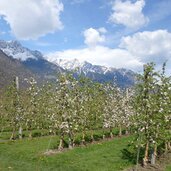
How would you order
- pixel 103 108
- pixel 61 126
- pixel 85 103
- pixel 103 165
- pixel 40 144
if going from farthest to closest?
pixel 103 108 < pixel 85 103 < pixel 40 144 < pixel 61 126 < pixel 103 165

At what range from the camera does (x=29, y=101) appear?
2697 inches

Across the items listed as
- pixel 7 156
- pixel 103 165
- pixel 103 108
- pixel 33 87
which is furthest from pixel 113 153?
pixel 33 87

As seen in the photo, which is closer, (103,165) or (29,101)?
(103,165)

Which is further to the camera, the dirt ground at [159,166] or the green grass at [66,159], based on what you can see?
the dirt ground at [159,166]

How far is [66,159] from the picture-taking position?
42.3m

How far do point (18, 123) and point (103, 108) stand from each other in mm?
16187

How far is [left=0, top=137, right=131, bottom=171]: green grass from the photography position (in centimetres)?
3747

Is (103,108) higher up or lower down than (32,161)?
higher up

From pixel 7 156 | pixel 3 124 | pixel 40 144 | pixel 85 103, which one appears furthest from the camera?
pixel 3 124

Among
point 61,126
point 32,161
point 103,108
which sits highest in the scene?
point 103,108

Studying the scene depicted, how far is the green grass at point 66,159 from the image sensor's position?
37469mm

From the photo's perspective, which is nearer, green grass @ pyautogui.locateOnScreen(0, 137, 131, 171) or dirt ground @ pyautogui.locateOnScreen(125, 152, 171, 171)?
green grass @ pyautogui.locateOnScreen(0, 137, 131, 171)

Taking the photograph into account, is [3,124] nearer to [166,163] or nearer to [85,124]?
[85,124]

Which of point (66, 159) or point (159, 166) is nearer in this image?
point (159, 166)
